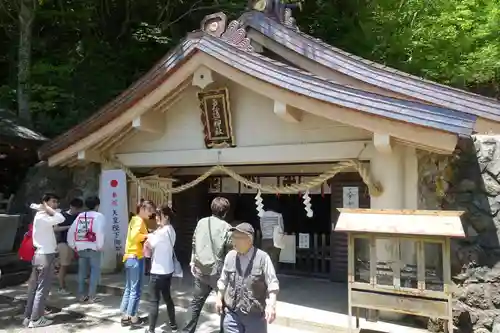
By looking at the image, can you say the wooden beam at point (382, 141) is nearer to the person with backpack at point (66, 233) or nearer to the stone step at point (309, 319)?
the stone step at point (309, 319)

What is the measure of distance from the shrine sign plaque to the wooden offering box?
3374 mm

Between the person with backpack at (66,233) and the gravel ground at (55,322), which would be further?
the person with backpack at (66,233)

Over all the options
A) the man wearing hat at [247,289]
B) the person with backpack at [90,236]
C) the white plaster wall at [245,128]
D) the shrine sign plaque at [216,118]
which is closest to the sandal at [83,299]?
the person with backpack at [90,236]

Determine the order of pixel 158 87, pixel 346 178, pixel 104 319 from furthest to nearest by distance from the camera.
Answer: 1. pixel 346 178
2. pixel 158 87
3. pixel 104 319

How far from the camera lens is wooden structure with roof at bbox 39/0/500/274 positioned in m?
6.63

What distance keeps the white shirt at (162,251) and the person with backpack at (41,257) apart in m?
1.75

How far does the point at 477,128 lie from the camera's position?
7.89 m

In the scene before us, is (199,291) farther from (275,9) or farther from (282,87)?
(275,9)

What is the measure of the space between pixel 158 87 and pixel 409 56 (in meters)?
9.30

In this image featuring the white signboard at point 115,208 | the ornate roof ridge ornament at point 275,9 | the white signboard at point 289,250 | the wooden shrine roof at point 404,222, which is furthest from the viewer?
the white signboard at point 289,250

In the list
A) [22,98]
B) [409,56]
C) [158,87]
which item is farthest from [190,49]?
[409,56]

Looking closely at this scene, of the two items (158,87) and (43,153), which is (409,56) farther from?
(43,153)

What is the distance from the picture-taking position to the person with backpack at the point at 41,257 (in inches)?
269

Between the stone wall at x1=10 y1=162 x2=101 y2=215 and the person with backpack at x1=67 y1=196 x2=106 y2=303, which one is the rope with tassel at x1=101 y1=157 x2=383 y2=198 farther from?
the person with backpack at x1=67 y1=196 x2=106 y2=303
